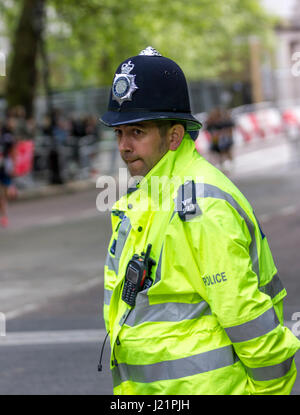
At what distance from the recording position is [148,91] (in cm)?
248

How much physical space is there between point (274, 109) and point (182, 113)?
1619 inches

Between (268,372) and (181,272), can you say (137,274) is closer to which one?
(181,272)

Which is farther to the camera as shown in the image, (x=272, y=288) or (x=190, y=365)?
(x=272, y=288)

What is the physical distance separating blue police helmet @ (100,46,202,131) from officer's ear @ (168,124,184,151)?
4cm

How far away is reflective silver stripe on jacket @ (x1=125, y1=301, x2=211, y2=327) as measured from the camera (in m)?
2.41

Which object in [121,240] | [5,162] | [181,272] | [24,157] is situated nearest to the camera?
[181,272]

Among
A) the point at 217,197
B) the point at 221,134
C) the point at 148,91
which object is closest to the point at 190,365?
the point at 217,197

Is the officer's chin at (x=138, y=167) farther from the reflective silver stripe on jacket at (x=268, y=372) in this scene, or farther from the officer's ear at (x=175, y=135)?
the reflective silver stripe on jacket at (x=268, y=372)

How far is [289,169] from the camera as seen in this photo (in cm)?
2580

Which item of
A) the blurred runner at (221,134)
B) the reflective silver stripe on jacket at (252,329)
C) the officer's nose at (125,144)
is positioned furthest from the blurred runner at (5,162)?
the reflective silver stripe on jacket at (252,329)

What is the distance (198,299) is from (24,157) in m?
19.5

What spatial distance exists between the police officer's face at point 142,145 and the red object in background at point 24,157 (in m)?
18.8
